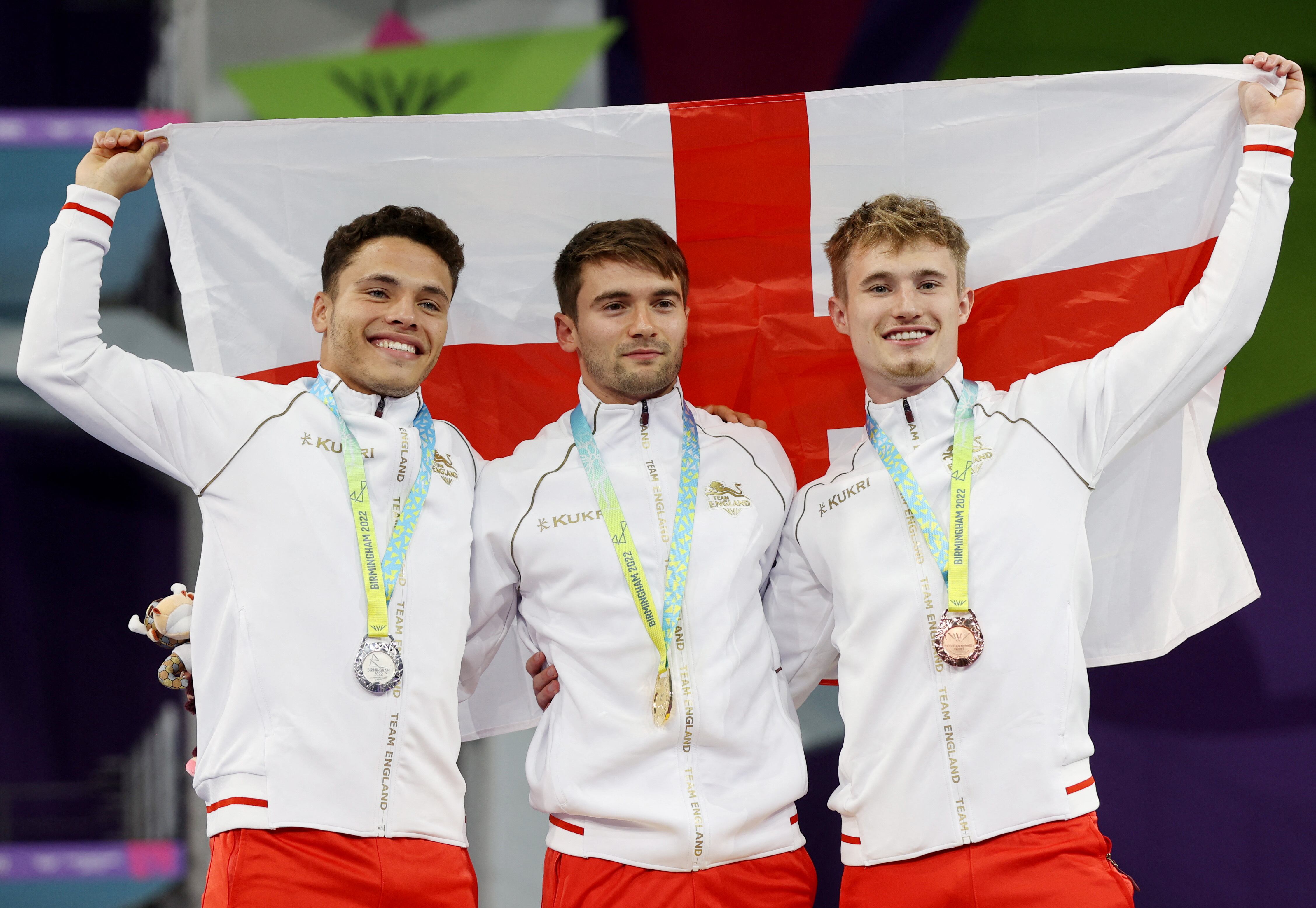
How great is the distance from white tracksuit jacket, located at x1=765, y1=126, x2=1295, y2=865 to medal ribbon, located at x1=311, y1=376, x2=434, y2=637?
3.04ft

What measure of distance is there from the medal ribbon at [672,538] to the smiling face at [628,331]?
0.42 ft

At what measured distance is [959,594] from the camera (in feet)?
8.57

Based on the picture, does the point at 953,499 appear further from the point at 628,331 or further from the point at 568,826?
the point at 568,826

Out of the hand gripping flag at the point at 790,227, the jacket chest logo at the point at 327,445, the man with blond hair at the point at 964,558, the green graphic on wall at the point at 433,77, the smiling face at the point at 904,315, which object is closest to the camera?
the man with blond hair at the point at 964,558

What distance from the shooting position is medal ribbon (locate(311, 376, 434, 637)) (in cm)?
261

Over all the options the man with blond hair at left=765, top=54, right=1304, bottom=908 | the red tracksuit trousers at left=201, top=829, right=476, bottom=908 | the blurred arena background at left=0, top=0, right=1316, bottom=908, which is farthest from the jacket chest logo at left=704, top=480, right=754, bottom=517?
the blurred arena background at left=0, top=0, right=1316, bottom=908

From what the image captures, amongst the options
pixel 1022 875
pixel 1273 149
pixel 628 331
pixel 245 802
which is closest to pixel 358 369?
pixel 628 331

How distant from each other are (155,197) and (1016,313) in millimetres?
2996

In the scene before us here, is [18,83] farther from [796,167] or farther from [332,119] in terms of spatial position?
[796,167]

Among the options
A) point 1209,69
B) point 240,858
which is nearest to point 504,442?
point 240,858

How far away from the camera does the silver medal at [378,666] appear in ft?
8.38

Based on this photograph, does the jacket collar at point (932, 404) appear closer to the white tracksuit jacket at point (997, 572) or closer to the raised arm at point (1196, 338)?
the white tracksuit jacket at point (997, 572)

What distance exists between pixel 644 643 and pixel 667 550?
23 cm

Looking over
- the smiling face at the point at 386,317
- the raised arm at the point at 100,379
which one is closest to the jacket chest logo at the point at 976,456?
the smiling face at the point at 386,317
